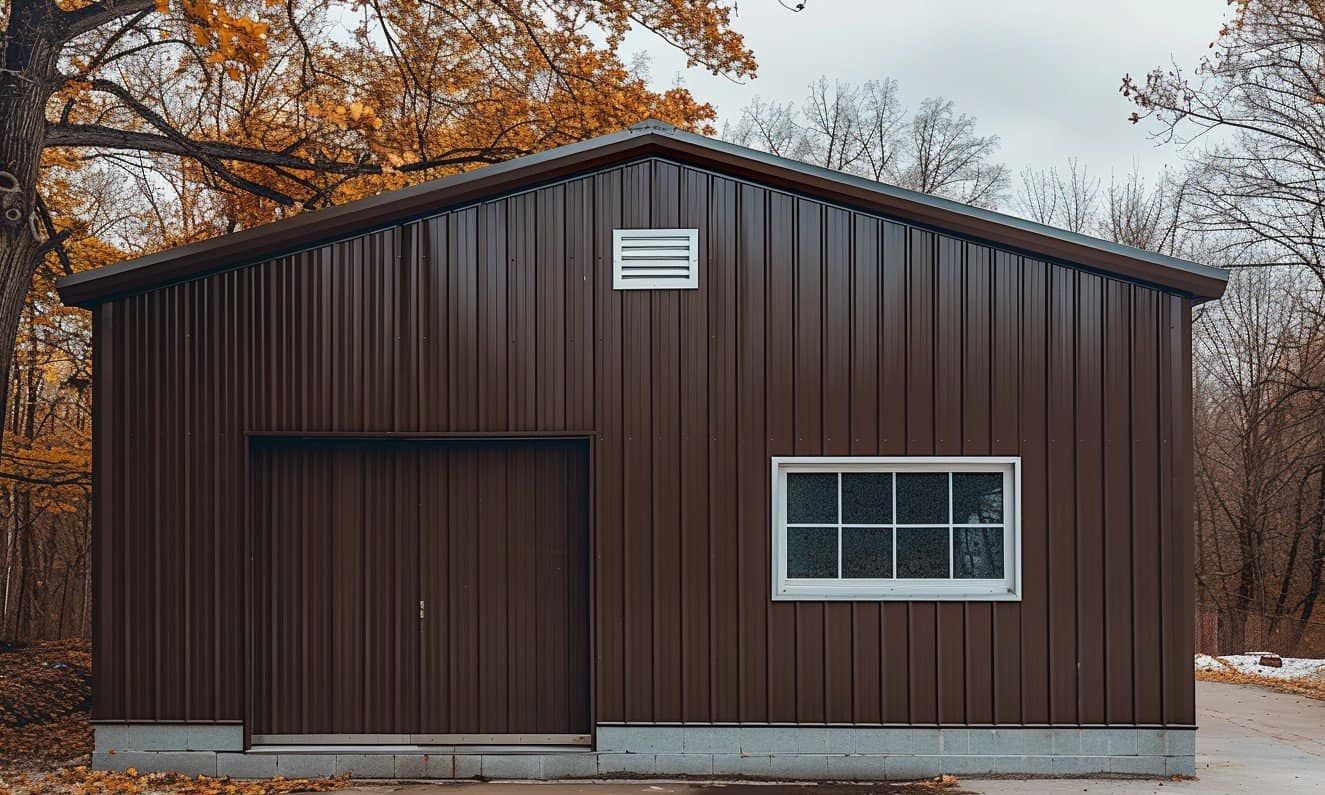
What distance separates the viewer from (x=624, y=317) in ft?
27.6

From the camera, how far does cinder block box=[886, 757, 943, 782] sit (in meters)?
8.06

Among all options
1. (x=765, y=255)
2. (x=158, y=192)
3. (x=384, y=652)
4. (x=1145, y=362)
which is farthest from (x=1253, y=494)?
(x=158, y=192)

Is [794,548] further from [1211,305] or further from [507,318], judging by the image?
[1211,305]

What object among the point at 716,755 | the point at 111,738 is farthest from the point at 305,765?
the point at 716,755

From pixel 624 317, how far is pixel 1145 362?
12.7 ft

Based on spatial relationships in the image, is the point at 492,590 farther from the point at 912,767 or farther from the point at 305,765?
the point at 912,767

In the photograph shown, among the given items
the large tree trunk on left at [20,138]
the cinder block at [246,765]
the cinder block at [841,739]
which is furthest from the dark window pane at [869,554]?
the large tree trunk on left at [20,138]

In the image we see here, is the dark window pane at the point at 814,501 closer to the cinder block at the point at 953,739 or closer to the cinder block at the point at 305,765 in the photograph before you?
the cinder block at the point at 953,739

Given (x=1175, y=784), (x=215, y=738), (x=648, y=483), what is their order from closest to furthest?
(x=1175, y=784), (x=215, y=738), (x=648, y=483)

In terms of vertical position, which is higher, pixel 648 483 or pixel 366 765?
pixel 648 483

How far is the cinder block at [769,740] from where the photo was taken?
812 centimetres

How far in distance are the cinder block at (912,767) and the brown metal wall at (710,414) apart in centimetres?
30

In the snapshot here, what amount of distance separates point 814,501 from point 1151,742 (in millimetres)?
2942

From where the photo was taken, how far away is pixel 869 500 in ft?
27.1
